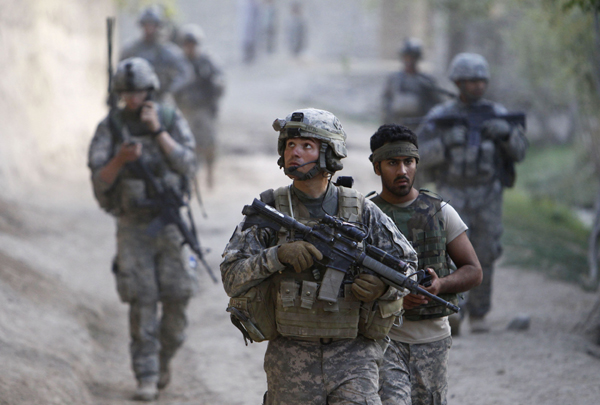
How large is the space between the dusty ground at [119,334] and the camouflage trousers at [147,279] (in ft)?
1.32

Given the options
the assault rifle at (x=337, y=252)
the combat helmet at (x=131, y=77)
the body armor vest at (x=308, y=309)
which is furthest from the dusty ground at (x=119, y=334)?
the assault rifle at (x=337, y=252)

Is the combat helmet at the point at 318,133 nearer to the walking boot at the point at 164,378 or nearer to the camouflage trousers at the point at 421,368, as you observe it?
the camouflage trousers at the point at 421,368

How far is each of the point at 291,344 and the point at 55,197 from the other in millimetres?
8163

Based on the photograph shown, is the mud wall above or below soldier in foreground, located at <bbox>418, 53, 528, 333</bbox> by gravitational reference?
above

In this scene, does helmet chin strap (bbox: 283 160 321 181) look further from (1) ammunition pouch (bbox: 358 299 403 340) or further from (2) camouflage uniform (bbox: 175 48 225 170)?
(2) camouflage uniform (bbox: 175 48 225 170)

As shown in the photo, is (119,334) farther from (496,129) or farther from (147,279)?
(496,129)

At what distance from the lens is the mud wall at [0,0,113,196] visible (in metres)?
9.82

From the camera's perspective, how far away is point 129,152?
16.2 ft

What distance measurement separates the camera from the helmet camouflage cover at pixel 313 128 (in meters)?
3.01

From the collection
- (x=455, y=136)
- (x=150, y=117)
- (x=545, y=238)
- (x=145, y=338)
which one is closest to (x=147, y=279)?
(x=145, y=338)

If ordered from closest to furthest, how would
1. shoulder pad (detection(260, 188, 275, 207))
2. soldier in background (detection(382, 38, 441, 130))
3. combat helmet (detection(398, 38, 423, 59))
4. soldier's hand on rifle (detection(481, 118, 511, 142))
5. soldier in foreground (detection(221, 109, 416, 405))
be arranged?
soldier in foreground (detection(221, 109, 416, 405)) < shoulder pad (detection(260, 188, 275, 207)) < soldier's hand on rifle (detection(481, 118, 511, 142)) < combat helmet (detection(398, 38, 423, 59)) < soldier in background (detection(382, 38, 441, 130))

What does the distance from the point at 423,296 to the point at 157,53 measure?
809cm

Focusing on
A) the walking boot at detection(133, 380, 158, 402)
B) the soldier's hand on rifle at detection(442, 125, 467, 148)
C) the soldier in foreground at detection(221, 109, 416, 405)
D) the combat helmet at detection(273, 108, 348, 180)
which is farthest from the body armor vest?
the soldier's hand on rifle at detection(442, 125, 467, 148)

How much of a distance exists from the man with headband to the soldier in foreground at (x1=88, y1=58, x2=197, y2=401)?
206cm
